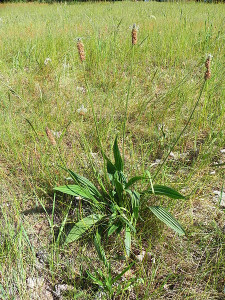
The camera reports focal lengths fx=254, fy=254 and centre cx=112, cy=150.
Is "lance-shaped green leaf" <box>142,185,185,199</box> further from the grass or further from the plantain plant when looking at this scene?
the grass

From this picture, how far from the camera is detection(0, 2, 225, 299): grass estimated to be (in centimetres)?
112

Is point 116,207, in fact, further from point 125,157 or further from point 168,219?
point 125,157

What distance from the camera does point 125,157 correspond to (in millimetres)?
1841

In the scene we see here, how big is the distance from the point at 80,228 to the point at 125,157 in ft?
2.40

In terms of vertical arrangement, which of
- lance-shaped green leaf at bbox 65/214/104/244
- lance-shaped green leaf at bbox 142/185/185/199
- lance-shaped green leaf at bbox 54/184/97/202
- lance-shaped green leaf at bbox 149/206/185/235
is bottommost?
lance-shaped green leaf at bbox 65/214/104/244

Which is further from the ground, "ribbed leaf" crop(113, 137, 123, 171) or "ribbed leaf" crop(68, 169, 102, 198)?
"ribbed leaf" crop(113, 137, 123, 171)

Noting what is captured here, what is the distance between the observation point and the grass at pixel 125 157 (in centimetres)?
112

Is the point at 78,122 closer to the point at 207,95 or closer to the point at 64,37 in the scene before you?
the point at 207,95

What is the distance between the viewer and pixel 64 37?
3.70m

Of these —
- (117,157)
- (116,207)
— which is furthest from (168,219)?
(117,157)

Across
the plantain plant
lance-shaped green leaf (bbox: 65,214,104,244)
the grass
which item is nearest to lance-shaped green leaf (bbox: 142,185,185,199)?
the plantain plant

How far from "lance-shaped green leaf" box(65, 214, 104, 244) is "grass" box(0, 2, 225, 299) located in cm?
8

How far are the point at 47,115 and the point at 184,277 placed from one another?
5.18ft

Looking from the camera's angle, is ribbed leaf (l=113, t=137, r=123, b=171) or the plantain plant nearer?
the plantain plant
